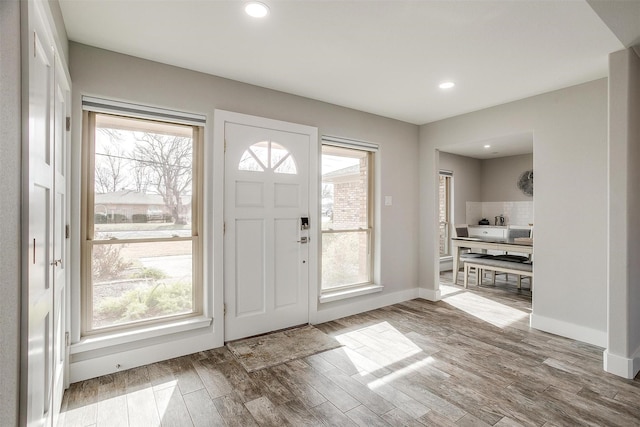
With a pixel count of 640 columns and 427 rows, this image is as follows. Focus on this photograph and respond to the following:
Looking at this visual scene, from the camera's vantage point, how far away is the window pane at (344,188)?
3.85 m

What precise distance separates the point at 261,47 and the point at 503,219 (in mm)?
6479

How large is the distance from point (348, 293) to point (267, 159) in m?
1.84

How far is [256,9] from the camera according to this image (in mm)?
1992

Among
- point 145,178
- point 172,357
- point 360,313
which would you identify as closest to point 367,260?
point 360,313

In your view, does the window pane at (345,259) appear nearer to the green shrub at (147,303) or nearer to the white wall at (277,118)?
the white wall at (277,118)

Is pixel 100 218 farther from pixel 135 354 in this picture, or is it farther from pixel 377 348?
pixel 377 348

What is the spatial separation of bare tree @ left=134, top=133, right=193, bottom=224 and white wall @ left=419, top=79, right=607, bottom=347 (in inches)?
137

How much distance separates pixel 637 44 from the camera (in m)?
2.42

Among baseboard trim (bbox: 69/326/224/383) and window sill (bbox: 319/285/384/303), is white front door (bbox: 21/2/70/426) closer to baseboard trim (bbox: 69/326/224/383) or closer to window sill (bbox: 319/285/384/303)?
baseboard trim (bbox: 69/326/224/383)

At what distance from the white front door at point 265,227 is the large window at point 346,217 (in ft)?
1.24

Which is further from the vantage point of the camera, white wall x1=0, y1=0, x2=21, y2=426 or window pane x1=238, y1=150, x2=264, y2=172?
window pane x1=238, y1=150, x2=264, y2=172

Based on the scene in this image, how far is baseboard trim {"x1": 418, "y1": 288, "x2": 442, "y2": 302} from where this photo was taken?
4.51 m

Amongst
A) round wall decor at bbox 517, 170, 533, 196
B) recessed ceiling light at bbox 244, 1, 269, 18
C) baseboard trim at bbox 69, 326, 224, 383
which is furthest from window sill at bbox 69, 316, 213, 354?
round wall decor at bbox 517, 170, 533, 196

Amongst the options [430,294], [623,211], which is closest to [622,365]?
[623,211]
